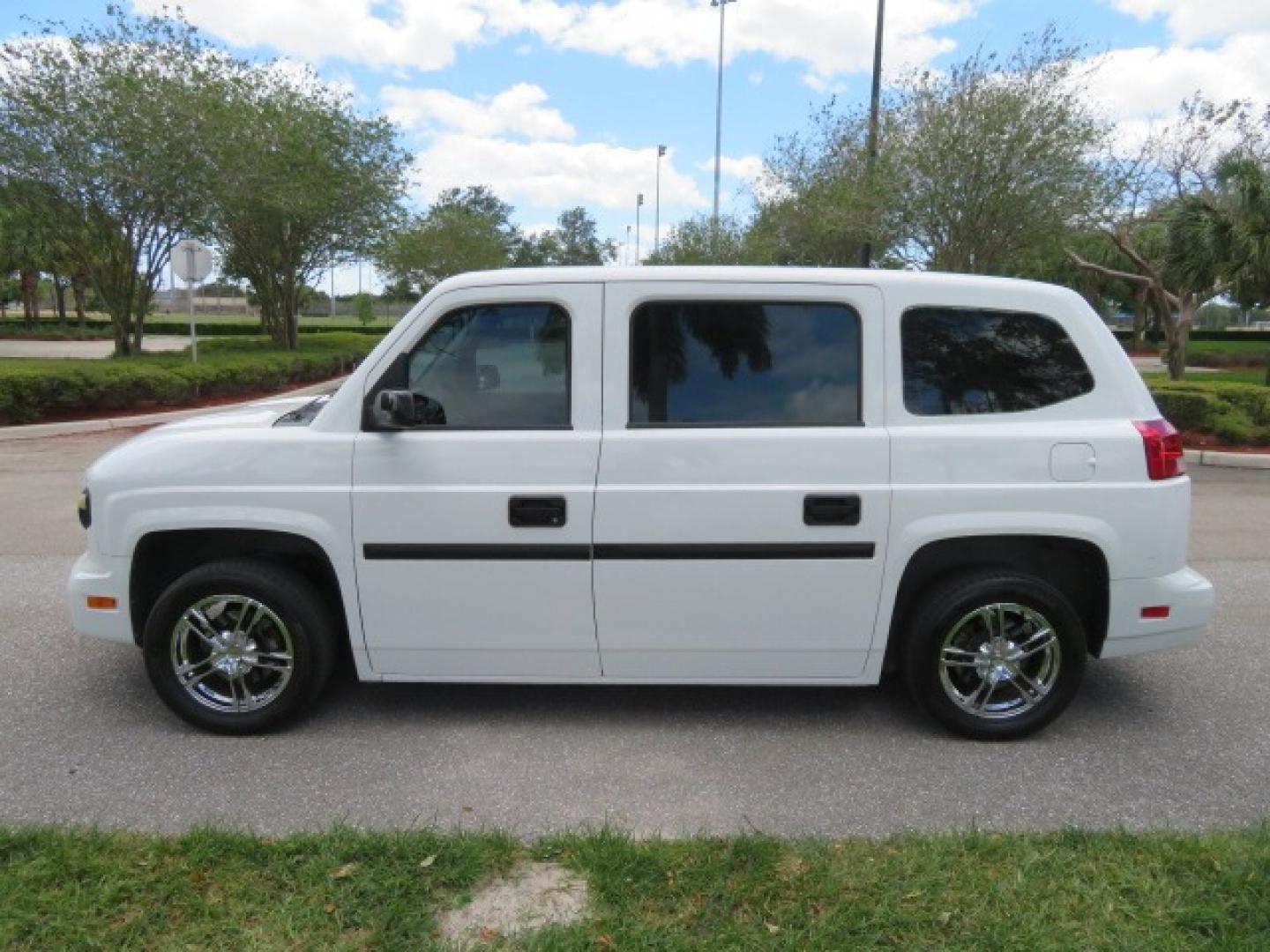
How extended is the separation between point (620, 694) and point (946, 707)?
1.40 m

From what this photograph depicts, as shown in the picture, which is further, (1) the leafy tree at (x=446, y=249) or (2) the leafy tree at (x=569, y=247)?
(2) the leafy tree at (x=569, y=247)

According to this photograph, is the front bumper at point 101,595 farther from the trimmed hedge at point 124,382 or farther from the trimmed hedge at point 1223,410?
the trimmed hedge at point 1223,410

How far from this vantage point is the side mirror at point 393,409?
3422 millimetres

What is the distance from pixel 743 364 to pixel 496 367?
966 millimetres

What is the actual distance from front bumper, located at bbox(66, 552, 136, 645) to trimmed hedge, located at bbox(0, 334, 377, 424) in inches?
337

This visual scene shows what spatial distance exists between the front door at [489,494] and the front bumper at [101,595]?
39.7 inches

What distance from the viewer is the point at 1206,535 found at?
7.52 m

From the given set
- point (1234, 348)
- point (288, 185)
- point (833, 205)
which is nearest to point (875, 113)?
point (833, 205)

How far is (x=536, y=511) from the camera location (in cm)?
352

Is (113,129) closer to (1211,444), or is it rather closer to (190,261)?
(190,261)

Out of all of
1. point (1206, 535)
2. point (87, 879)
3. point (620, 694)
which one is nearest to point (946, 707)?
point (620, 694)

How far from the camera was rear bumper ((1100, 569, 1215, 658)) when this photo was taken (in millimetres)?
3678

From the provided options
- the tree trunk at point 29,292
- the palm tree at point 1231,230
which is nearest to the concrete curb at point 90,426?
the palm tree at point 1231,230

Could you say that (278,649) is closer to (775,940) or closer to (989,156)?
(775,940)
